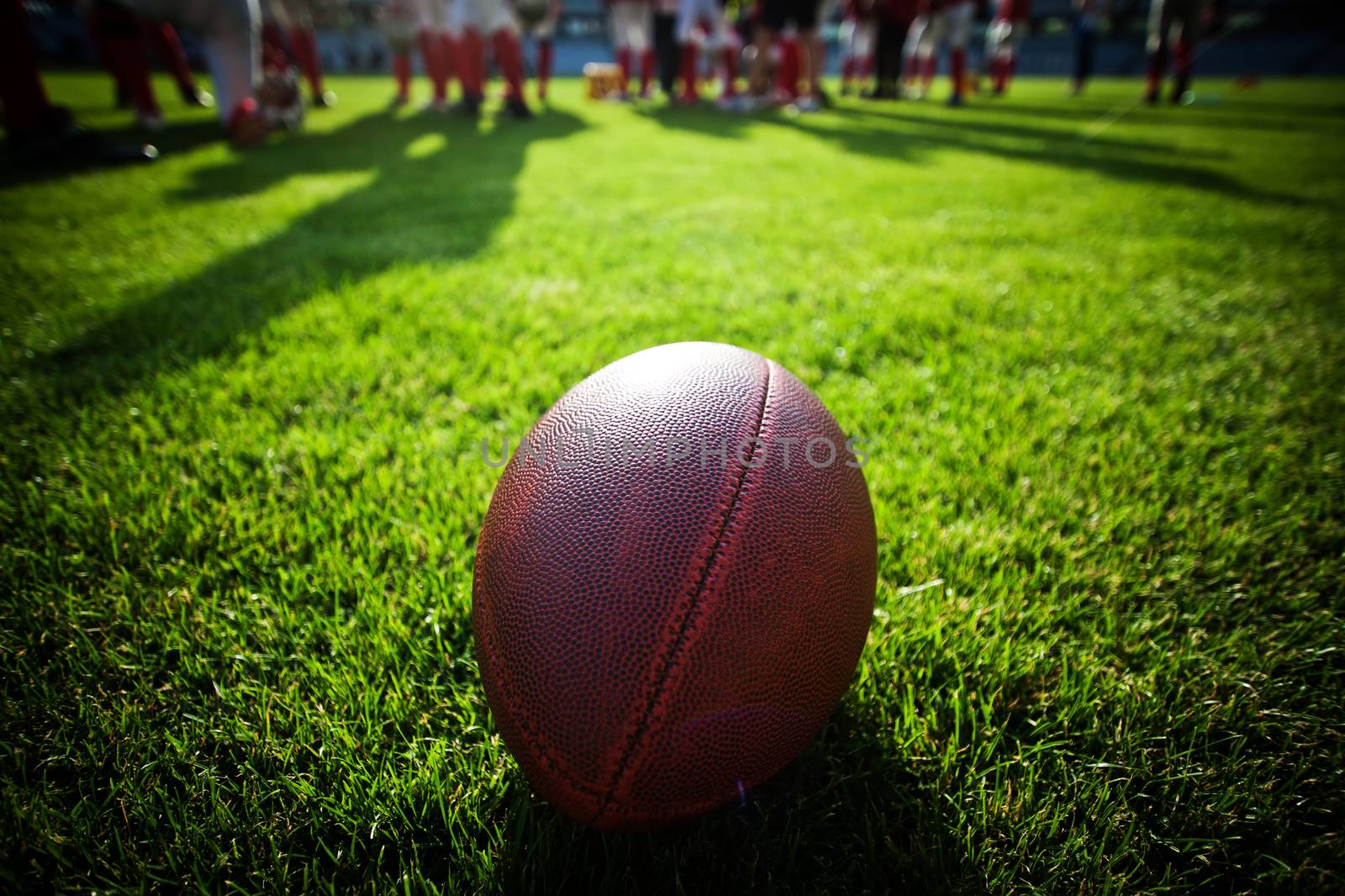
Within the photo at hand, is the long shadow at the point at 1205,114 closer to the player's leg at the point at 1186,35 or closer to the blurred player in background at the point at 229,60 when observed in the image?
the player's leg at the point at 1186,35

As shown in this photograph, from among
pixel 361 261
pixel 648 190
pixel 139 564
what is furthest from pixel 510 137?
pixel 139 564

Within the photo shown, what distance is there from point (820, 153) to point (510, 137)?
3.91m

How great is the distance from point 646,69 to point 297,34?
665cm

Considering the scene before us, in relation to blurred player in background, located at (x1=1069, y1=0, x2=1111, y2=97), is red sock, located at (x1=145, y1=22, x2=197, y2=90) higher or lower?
lower

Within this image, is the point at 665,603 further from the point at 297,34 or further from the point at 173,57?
the point at 297,34

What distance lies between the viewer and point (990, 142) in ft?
25.3

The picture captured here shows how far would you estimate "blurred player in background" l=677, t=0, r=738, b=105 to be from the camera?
1180cm

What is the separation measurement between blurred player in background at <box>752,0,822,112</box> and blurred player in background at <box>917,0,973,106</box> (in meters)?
3.02

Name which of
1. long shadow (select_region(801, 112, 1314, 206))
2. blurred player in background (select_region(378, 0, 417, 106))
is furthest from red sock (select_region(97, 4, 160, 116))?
long shadow (select_region(801, 112, 1314, 206))

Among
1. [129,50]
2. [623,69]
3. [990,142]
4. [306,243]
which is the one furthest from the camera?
[623,69]

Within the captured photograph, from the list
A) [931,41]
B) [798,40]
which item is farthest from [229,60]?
[931,41]

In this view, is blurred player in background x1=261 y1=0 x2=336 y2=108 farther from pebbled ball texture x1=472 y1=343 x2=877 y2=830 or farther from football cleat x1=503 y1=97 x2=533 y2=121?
pebbled ball texture x1=472 y1=343 x2=877 y2=830

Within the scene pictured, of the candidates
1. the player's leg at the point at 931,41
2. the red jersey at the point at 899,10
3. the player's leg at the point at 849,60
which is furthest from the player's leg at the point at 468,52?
the player's leg at the point at 931,41

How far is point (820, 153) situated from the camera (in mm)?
6863
